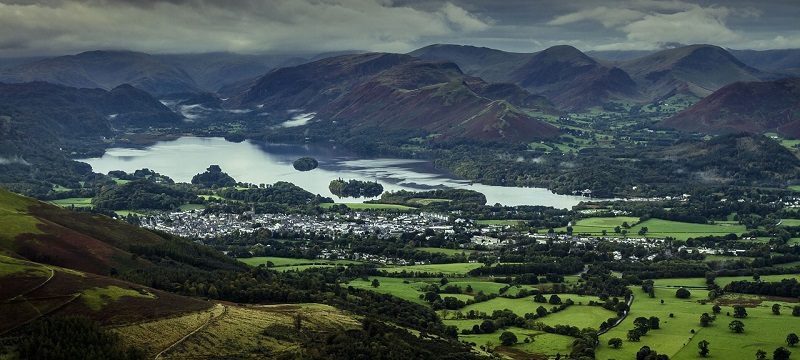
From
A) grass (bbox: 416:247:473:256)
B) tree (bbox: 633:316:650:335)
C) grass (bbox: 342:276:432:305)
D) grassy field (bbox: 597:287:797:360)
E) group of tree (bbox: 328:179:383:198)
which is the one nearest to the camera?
grassy field (bbox: 597:287:797:360)

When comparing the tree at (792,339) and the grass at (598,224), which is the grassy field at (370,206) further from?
the tree at (792,339)

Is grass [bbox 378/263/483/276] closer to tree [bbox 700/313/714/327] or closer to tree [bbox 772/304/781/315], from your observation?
tree [bbox 700/313/714/327]

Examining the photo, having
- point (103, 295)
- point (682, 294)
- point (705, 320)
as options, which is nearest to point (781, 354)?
point (705, 320)

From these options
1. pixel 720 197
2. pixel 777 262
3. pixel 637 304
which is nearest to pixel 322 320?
pixel 637 304

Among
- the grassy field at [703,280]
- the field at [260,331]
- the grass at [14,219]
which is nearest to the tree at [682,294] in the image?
the grassy field at [703,280]

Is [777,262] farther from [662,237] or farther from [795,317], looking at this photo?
[795,317]

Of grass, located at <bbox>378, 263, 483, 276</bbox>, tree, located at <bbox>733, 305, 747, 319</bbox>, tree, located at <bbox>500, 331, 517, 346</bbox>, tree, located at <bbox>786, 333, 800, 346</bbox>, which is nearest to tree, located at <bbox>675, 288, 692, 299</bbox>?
tree, located at <bbox>733, 305, 747, 319</bbox>
